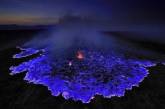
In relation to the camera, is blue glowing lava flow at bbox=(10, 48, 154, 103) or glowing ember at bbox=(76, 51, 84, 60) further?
glowing ember at bbox=(76, 51, 84, 60)

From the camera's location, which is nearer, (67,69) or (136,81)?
(136,81)

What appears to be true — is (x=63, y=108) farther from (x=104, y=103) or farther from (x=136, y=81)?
(x=136, y=81)

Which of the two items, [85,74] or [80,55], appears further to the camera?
[80,55]

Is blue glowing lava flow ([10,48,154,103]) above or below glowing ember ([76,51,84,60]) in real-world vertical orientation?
below

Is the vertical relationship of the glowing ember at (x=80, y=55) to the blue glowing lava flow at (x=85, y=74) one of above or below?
above

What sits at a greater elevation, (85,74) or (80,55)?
(80,55)

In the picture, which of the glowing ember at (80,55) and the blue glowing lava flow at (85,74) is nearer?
the blue glowing lava flow at (85,74)

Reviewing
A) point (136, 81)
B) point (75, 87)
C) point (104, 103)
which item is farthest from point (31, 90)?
point (136, 81)

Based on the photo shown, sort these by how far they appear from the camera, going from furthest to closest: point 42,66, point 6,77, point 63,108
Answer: point 42,66 < point 6,77 < point 63,108
